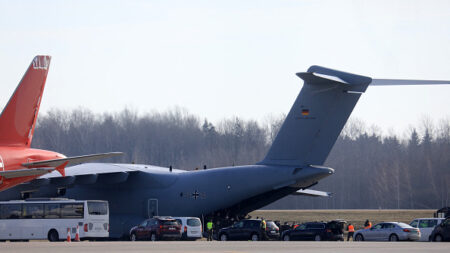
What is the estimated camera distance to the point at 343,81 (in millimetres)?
29875

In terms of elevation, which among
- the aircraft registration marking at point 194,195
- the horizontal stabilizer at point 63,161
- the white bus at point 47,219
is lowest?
the white bus at point 47,219

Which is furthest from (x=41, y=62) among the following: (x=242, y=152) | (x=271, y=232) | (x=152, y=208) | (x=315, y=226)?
(x=242, y=152)

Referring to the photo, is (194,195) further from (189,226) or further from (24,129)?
(24,129)

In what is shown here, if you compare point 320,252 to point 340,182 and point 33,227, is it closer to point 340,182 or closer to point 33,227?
point 33,227

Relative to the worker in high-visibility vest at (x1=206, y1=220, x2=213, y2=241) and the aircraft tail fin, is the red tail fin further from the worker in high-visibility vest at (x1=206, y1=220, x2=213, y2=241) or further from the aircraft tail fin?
the worker in high-visibility vest at (x1=206, y1=220, x2=213, y2=241)

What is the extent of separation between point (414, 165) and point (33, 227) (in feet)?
210

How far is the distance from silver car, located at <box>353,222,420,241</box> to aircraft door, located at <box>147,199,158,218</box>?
853cm

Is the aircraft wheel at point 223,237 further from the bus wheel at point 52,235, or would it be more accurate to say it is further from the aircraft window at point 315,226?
the bus wheel at point 52,235

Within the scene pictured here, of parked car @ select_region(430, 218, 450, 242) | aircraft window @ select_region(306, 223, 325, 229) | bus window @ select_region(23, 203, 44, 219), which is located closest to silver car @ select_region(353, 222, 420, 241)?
aircraft window @ select_region(306, 223, 325, 229)

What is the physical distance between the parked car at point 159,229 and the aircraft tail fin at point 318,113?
205 inches

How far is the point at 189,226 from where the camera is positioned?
3341 centimetres

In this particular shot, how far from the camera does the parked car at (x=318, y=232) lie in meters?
33.2

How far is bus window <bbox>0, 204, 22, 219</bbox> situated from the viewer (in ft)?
108

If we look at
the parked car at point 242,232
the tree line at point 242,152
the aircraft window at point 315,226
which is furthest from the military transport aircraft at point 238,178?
the tree line at point 242,152
